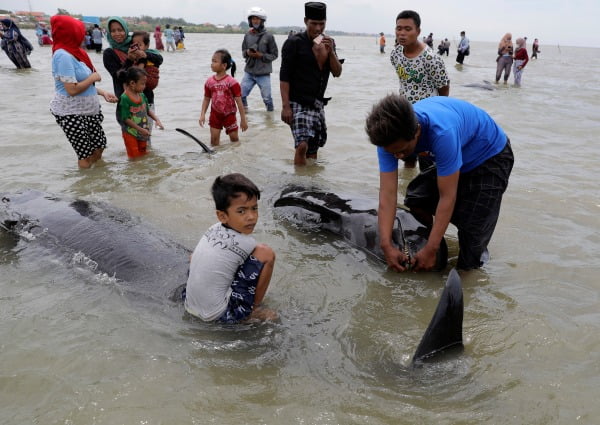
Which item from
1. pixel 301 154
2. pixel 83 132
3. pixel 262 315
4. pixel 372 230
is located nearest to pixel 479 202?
pixel 372 230

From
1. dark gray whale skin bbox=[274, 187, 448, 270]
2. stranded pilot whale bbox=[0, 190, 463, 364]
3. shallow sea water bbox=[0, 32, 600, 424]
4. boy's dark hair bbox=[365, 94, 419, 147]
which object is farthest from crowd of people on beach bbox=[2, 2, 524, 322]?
stranded pilot whale bbox=[0, 190, 463, 364]

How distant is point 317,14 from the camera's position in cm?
517

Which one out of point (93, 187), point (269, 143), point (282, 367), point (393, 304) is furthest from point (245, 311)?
point (269, 143)

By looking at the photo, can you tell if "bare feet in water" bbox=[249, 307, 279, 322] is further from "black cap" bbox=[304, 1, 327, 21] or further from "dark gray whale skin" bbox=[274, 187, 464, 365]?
"black cap" bbox=[304, 1, 327, 21]

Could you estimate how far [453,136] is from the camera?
Answer: 2.82 metres

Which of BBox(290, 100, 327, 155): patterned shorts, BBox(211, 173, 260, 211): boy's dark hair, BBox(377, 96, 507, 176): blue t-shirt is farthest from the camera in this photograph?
BBox(290, 100, 327, 155): patterned shorts

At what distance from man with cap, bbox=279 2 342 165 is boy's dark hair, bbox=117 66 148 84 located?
1858 millimetres

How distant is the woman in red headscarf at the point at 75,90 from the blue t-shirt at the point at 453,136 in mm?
3924

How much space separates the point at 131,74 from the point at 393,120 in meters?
4.39

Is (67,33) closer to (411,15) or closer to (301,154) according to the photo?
(301,154)

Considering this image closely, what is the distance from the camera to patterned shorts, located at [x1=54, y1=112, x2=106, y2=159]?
5.58m

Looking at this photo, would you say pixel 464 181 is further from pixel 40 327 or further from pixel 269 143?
pixel 269 143

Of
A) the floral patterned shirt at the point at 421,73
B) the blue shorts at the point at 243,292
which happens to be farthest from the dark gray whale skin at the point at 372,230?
the floral patterned shirt at the point at 421,73

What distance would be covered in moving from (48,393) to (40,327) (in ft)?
2.29
